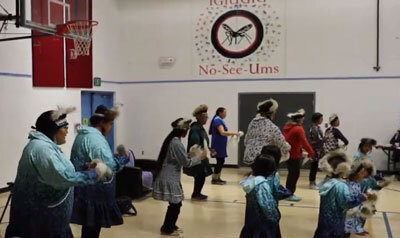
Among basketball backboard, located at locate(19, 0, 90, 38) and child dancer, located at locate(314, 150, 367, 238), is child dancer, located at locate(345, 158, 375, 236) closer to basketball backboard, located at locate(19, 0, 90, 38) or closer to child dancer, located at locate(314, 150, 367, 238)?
child dancer, located at locate(314, 150, 367, 238)

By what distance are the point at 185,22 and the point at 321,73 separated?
11.3 ft

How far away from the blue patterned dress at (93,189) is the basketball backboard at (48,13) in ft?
8.84

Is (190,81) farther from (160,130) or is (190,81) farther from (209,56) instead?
(160,130)

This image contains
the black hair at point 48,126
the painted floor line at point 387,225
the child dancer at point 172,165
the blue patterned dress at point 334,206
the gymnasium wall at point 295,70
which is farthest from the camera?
the gymnasium wall at point 295,70

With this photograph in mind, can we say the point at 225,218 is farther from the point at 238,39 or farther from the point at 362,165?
the point at 238,39

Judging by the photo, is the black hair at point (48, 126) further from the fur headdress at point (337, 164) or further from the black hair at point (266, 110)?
the black hair at point (266, 110)

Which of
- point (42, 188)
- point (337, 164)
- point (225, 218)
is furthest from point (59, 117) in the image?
point (225, 218)

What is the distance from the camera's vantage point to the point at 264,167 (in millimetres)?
3268

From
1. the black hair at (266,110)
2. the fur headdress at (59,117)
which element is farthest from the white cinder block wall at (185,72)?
the fur headdress at (59,117)

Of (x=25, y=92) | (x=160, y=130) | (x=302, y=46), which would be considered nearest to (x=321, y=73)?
(x=302, y=46)

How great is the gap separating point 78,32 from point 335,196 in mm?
5535

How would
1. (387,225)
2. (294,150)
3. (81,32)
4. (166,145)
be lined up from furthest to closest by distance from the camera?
1. (81,32)
2. (294,150)
3. (387,225)
4. (166,145)

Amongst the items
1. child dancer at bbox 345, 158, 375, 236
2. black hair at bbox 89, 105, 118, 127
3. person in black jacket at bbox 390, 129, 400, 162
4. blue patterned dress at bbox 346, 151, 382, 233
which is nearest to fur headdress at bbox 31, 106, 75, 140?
black hair at bbox 89, 105, 118, 127

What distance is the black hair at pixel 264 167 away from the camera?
326 cm
